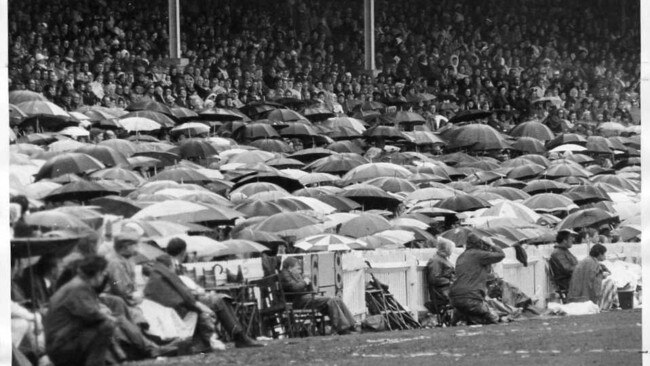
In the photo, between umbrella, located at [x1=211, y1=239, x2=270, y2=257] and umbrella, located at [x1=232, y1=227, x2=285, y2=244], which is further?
A: umbrella, located at [x1=232, y1=227, x2=285, y2=244]

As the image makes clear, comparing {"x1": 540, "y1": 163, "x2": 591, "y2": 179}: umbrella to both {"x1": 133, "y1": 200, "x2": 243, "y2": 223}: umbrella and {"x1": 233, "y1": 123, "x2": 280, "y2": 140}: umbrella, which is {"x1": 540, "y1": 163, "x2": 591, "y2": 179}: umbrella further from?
{"x1": 133, "y1": 200, "x2": 243, "y2": 223}: umbrella

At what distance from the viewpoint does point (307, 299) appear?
11.3 m

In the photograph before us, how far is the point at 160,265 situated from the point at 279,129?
37.7 ft

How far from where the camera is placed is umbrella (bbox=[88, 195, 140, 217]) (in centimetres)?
960

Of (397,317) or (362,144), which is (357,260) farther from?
(362,144)

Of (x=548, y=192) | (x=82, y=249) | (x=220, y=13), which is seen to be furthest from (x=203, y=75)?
(x=82, y=249)

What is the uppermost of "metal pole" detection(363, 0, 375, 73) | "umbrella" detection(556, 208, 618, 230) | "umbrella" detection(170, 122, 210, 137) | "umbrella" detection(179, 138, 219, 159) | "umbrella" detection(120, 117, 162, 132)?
"metal pole" detection(363, 0, 375, 73)

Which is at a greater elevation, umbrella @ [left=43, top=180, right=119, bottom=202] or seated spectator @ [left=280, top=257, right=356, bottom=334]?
umbrella @ [left=43, top=180, right=119, bottom=202]

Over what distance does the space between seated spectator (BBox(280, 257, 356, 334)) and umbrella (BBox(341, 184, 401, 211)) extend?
18.5 feet

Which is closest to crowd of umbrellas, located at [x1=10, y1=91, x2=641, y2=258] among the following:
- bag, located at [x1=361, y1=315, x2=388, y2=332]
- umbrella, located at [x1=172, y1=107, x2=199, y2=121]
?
umbrella, located at [x1=172, y1=107, x2=199, y2=121]

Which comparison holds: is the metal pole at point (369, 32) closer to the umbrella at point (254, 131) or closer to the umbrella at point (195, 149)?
the umbrella at point (195, 149)

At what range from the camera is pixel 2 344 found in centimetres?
838

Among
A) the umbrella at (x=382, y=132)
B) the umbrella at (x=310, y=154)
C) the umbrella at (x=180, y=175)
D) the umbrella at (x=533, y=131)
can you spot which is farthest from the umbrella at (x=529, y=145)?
the umbrella at (x=180, y=175)

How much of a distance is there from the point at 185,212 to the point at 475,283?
2530 mm
